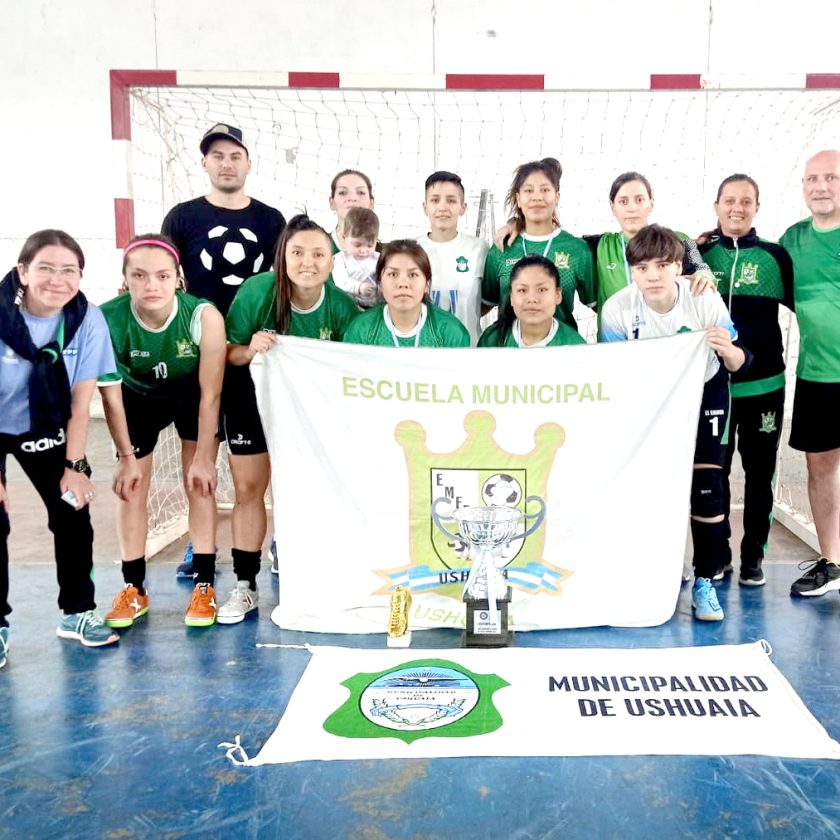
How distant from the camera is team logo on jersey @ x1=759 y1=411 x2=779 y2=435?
3193 millimetres

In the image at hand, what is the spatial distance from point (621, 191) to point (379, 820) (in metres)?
2.46

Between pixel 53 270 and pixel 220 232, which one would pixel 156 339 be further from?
pixel 220 232

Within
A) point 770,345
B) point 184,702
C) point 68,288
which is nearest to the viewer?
point 184,702

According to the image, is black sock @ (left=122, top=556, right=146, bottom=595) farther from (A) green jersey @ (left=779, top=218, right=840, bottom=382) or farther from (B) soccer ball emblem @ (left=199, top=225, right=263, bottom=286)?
(A) green jersey @ (left=779, top=218, right=840, bottom=382)

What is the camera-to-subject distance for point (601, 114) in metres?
6.87

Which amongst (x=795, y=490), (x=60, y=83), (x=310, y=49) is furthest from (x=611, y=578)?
(x=60, y=83)

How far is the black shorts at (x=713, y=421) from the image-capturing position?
284 centimetres

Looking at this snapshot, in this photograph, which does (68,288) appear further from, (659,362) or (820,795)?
(820,795)

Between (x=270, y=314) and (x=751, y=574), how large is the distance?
2199mm

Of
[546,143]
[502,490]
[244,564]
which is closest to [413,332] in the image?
[502,490]

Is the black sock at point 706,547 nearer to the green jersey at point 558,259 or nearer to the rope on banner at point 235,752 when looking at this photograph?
the green jersey at point 558,259

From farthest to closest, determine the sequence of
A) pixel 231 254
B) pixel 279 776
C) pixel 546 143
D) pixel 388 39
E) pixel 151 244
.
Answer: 1. pixel 388 39
2. pixel 546 143
3. pixel 231 254
4. pixel 151 244
5. pixel 279 776

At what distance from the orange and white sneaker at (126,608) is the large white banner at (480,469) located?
0.59 m

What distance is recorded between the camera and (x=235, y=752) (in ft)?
6.67
